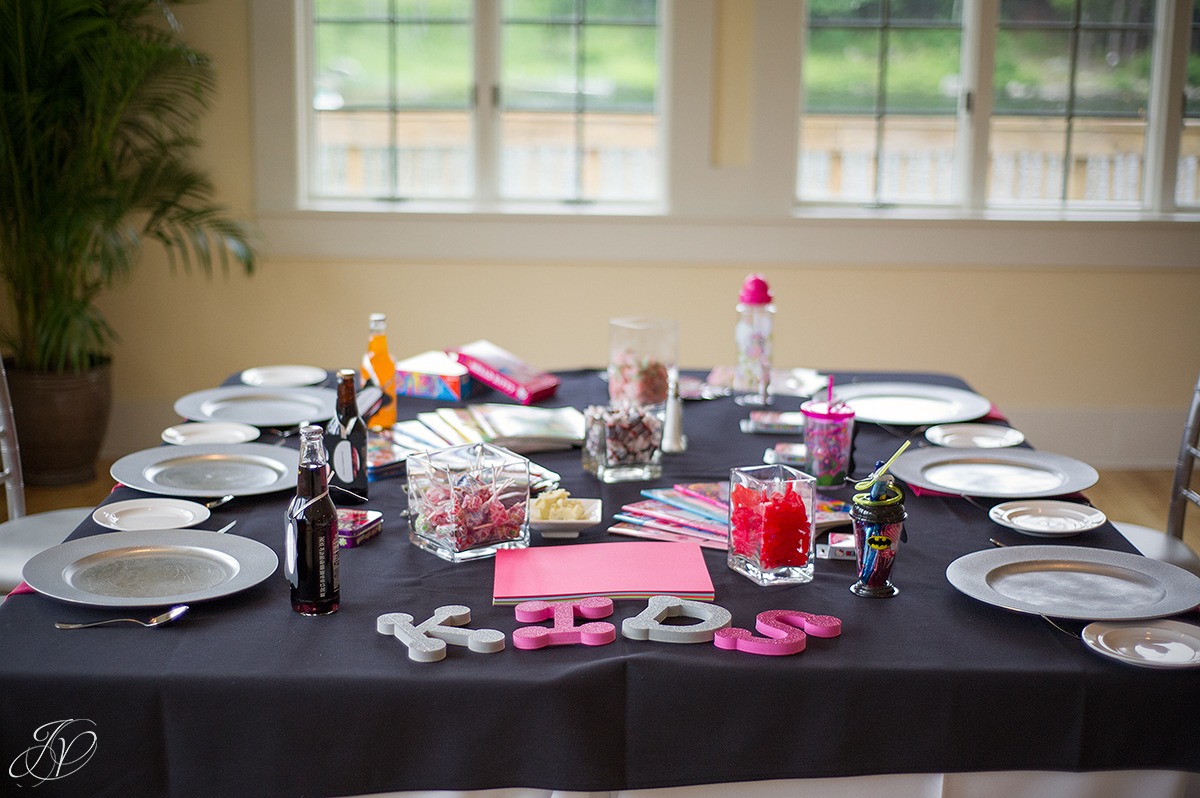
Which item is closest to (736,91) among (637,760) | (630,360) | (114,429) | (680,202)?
(680,202)

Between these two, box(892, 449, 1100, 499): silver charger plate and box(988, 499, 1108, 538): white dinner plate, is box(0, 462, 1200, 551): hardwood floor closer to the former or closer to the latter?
box(892, 449, 1100, 499): silver charger plate

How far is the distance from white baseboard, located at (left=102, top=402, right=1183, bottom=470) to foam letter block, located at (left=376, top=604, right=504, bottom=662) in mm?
3393

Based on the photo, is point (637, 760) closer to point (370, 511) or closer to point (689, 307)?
point (370, 511)

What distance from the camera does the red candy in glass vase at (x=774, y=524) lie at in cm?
153

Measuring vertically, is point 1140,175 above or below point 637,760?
above

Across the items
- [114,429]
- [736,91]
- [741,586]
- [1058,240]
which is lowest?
[114,429]

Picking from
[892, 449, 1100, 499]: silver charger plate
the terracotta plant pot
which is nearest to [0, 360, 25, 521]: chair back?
the terracotta plant pot

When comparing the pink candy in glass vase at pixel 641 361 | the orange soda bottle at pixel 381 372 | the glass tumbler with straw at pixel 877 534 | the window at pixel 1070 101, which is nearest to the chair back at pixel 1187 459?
the pink candy in glass vase at pixel 641 361

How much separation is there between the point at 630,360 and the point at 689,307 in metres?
2.00

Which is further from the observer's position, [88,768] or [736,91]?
[736,91]

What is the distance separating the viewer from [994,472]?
2.03m

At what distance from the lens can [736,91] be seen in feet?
14.1

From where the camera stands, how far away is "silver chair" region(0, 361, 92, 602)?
230 cm

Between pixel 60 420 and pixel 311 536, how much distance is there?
2944 mm
